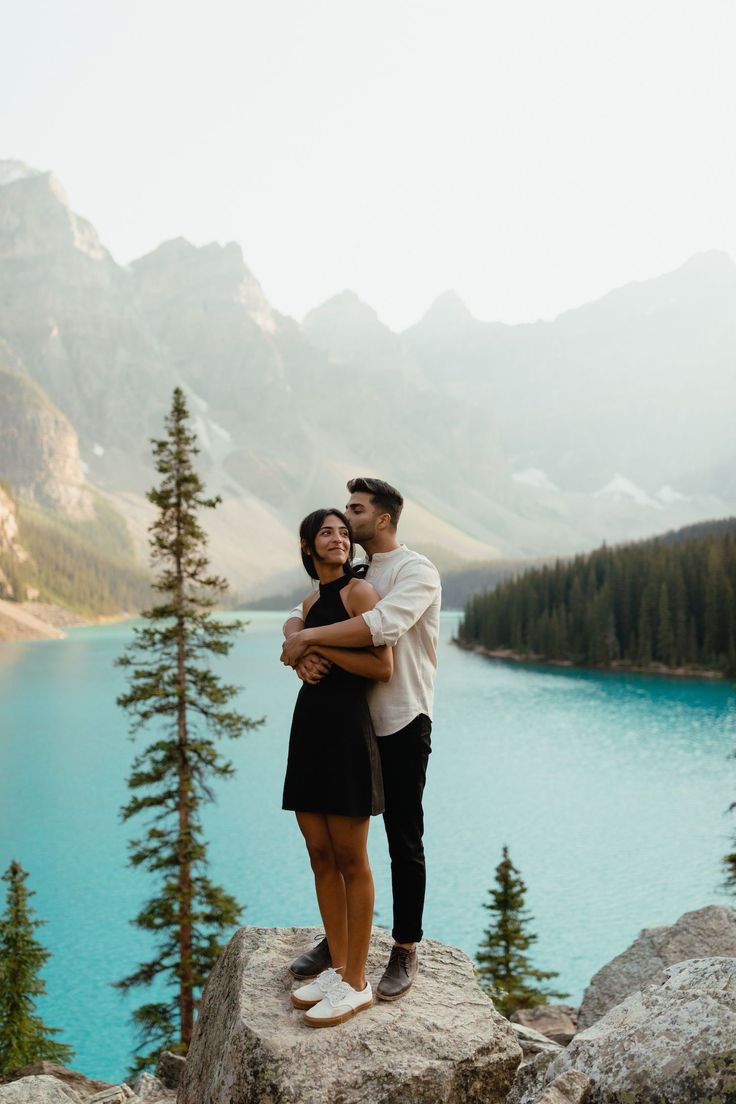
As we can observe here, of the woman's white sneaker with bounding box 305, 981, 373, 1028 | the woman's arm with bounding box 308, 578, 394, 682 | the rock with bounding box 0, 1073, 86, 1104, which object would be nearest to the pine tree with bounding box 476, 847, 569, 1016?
the rock with bounding box 0, 1073, 86, 1104

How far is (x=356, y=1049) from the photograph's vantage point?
16.5 feet

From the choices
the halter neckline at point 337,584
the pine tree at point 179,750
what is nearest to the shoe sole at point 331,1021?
the halter neckline at point 337,584

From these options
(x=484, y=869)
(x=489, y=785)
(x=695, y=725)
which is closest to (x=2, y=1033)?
(x=484, y=869)

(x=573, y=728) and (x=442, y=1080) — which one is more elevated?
(x=442, y=1080)

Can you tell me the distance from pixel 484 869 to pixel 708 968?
26.1m

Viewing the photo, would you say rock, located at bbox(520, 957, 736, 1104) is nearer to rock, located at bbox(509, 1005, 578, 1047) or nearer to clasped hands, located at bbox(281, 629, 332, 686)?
clasped hands, located at bbox(281, 629, 332, 686)

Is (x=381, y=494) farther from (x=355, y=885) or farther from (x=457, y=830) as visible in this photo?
(x=457, y=830)

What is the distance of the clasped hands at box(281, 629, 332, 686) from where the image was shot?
17.9ft

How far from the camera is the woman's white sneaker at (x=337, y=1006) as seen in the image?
16.9ft

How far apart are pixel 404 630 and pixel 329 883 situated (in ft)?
6.14

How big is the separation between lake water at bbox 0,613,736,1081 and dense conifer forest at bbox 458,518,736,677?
2539 cm

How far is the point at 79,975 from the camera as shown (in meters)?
22.8

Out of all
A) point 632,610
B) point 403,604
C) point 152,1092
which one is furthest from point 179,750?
point 632,610

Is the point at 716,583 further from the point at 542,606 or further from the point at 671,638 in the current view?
the point at 542,606
